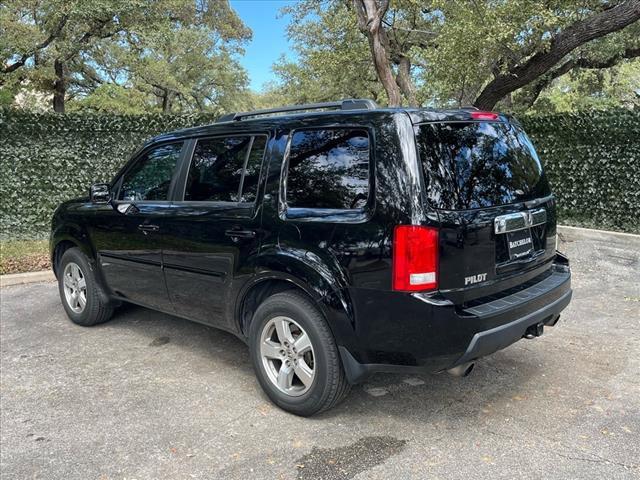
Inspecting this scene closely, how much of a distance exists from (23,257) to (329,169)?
6539mm

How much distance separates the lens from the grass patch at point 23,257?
24.5 ft

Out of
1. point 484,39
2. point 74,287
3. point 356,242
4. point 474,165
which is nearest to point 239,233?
point 356,242

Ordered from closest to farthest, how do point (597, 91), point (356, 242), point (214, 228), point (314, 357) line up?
point (356, 242), point (314, 357), point (214, 228), point (597, 91)

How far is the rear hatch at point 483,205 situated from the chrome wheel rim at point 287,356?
98 centimetres

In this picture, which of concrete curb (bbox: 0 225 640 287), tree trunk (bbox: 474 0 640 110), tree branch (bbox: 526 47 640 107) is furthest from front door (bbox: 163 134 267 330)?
tree branch (bbox: 526 47 640 107)

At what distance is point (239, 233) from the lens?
3521 millimetres

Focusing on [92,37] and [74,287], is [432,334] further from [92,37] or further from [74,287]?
[92,37]

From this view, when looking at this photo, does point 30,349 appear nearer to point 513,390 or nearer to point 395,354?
point 395,354

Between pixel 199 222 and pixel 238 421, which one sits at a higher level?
pixel 199 222

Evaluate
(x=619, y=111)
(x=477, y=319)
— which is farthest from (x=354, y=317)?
(x=619, y=111)

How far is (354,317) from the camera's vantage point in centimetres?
295

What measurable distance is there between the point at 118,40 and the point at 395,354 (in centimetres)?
1444

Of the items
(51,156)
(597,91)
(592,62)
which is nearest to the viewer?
(51,156)

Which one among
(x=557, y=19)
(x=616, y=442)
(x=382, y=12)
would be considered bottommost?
(x=616, y=442)
